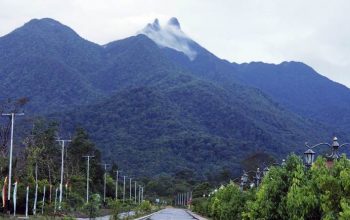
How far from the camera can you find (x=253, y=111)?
139 metres

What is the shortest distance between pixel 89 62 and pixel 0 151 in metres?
133

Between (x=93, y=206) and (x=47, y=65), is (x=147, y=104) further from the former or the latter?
(x=93, y=206)

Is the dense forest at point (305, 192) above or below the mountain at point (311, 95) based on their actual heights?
below

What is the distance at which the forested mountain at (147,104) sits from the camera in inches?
4754

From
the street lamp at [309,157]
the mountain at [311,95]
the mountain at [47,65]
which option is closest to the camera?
the street lamp at [309,157]

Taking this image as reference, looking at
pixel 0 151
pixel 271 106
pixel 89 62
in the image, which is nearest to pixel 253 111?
pixel 271 106

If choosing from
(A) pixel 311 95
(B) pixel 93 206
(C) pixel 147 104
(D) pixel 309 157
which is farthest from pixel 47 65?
(D) pixel 309 157

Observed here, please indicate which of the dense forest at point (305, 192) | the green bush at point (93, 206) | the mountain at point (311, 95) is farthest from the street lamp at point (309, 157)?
the mountain at point (311, 95)

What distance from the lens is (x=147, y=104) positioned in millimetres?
134250

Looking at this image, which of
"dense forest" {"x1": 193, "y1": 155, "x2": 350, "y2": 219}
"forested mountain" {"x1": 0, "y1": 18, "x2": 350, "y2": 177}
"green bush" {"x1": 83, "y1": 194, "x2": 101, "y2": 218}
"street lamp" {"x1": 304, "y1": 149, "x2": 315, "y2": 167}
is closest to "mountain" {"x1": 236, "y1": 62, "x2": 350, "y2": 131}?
"forested mountain" {"x1": 0, "y1": 18, "x2": 350, "y2": 177}

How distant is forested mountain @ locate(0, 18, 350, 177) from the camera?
12075 cm

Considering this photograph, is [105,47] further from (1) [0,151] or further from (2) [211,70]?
(1) [0,151]

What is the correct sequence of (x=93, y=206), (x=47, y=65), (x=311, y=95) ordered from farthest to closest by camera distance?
(x=311, y=95) < (x=47, y=65) < (x=93, y=206)

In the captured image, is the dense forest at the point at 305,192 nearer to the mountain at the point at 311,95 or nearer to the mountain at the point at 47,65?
the mountain at the point at 47,65
